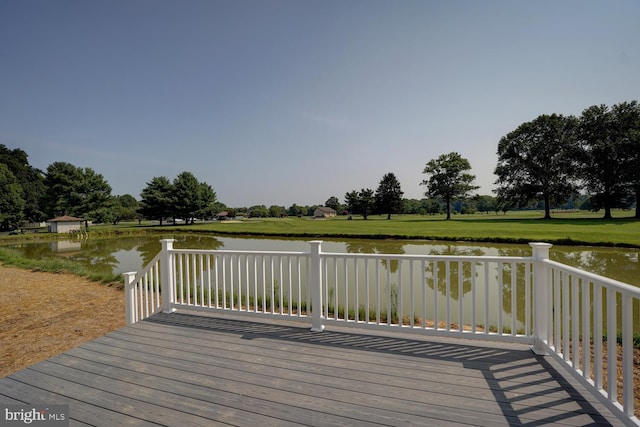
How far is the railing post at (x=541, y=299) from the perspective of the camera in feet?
9.27

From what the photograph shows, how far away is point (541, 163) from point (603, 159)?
5195 millimetres

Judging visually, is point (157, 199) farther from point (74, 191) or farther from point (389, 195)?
point (389, 195)

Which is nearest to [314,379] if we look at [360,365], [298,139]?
[360,365]

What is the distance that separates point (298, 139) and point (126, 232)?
24908 mm

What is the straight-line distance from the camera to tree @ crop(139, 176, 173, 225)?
45438 millimetres

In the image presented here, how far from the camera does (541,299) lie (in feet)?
9.37

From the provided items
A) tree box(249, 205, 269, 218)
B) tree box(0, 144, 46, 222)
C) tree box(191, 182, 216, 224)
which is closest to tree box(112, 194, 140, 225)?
tree box(0, 144, 46, 222)

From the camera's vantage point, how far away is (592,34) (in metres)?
7.74

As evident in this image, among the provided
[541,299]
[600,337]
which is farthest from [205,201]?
[600,337]

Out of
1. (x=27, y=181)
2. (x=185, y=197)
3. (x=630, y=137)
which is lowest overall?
(x=185, y=197)

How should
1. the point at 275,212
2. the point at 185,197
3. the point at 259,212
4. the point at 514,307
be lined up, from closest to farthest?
the point at 514,307, the point at 185,197, the point at 259,212, the point at 275,212

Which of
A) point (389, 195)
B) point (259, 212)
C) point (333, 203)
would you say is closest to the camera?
point (389, 195)

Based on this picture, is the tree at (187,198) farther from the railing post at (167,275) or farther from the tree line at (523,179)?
the railing post at (167,275)

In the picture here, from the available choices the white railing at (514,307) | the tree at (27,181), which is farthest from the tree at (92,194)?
the white railing at (514,307)
